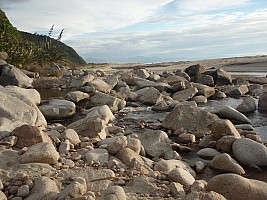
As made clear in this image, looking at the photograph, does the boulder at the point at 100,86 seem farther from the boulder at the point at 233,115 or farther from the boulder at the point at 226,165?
the boulder at the point at 226,165

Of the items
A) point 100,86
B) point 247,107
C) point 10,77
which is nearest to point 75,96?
point 100,86

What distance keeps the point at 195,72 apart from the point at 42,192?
67.5 feet

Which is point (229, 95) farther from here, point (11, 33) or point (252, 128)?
point (11, 33)

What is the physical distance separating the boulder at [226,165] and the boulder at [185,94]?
8.88m

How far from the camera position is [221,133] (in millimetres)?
8695

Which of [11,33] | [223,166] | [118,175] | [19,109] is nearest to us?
[118,175]

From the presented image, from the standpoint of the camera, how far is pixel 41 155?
5.81m

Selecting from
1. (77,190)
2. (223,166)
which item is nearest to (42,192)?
(77,190)

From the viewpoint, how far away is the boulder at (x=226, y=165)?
22.8ft

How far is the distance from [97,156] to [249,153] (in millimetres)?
3085

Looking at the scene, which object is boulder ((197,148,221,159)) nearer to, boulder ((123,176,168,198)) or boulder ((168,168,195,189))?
boulder ((168,168,195,189))

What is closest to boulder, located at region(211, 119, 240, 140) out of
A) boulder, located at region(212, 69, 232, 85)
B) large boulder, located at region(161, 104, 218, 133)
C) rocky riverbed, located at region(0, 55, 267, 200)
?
rocky riverbed, located at region(0, 55, 267, 200)

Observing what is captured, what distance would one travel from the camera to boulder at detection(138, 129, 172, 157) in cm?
767

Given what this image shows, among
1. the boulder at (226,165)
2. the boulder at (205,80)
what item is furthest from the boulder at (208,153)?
the boulder at (205,80)
